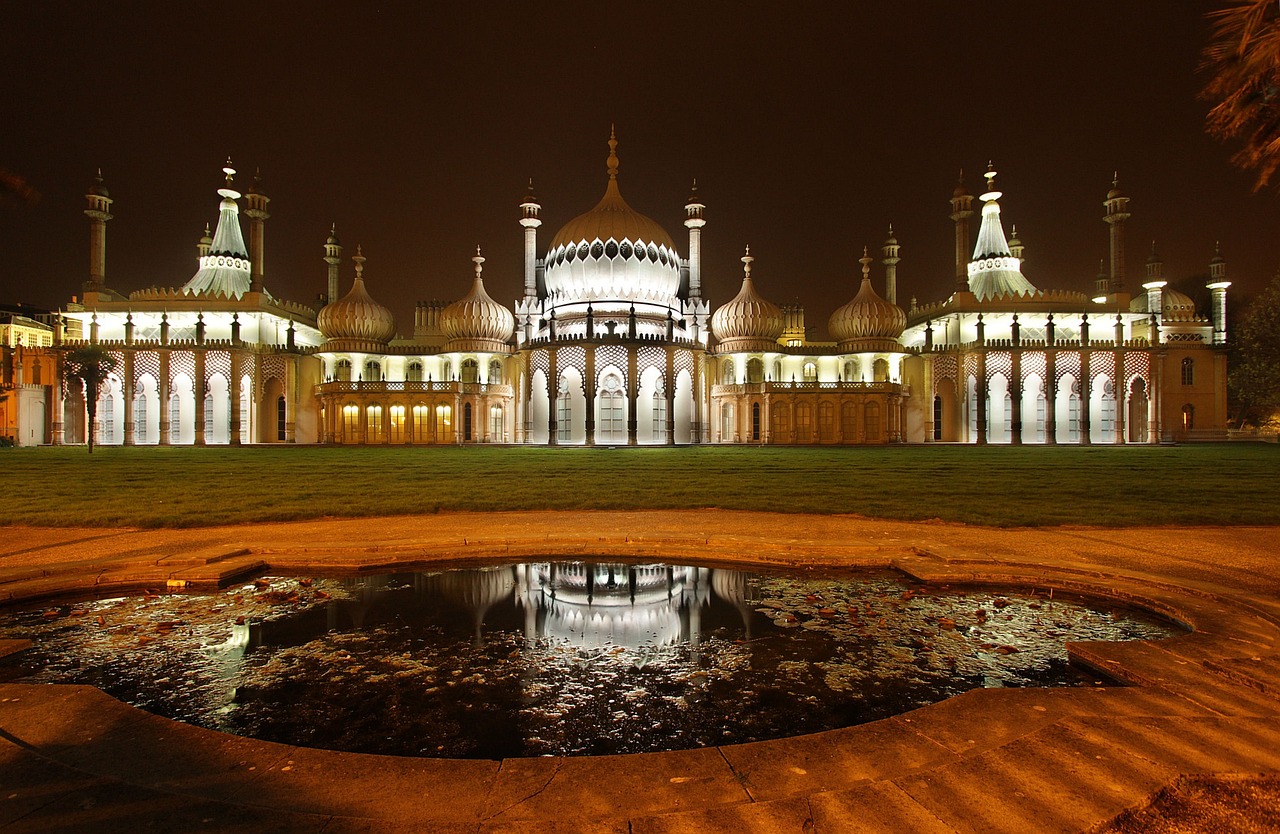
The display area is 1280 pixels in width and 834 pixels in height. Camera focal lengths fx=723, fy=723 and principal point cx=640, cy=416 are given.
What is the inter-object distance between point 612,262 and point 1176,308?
142 feet

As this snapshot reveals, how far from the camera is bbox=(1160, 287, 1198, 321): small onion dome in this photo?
54406 millimetres

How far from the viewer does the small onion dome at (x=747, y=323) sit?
48.0m

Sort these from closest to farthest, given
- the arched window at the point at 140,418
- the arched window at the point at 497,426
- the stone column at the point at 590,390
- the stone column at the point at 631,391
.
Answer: the stone column at the point at 631,391 → the stone column at the point at 590,390 → the arched window at the point at 140,418 → the arched window at the point at 497,426

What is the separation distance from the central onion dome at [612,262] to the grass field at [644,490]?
25549 mm

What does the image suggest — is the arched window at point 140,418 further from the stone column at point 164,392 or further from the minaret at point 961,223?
the minaret at point 961,223

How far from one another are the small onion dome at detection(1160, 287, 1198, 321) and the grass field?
1493 inches

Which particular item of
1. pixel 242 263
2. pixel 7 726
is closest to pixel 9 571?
pixel 7 726

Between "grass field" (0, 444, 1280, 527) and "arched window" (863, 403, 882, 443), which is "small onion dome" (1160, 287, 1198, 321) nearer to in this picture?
"arched window" (863, 403, 882, 443)

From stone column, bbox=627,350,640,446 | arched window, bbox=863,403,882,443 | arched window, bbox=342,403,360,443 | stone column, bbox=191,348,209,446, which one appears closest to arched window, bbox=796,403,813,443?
arched window, bbox=863,403,882,443

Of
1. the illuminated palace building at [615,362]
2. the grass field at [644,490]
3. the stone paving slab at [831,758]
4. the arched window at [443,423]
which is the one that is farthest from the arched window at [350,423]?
the stone paving slab at [831,758]

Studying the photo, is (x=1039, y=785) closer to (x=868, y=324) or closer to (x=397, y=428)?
(x=397, y=428)

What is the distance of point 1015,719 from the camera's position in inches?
143

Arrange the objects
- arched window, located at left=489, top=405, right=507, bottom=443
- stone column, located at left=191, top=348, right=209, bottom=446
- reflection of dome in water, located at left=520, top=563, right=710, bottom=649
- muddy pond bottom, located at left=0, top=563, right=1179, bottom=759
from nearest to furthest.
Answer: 1. muddy pond bottom, located at left=0, top=563, right=1179, bottom=759
2. reflection of dome in water, located at left=520, top=563, right=710, bottom=649
3. stone column, located at left=191, top=348, right=209, bottom=446
4. arched window, located at left=489, top=405, right=507, bottom=443

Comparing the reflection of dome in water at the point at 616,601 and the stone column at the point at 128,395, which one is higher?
the stone column at the point at 128,395
